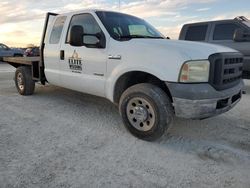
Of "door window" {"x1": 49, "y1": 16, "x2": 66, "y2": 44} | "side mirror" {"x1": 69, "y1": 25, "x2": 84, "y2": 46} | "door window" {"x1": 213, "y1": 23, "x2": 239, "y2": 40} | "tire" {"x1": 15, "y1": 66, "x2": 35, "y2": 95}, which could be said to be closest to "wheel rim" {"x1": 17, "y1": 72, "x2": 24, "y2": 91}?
"tire" {"x1": 15, "y1": 66, "x2": 35, "y2": 95}

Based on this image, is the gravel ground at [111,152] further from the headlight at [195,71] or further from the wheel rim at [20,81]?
the wheel rim at [20,81]

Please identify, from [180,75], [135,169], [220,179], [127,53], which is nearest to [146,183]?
[135,169]

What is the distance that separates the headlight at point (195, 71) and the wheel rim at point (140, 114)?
64 cm

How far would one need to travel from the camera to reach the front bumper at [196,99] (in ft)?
12.0

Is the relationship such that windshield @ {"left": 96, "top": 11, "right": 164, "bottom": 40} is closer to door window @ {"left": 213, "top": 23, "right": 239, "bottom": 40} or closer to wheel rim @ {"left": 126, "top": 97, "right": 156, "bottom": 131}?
wheel rim @ {"left": 126, "top": 97, "right": 156, "bottom": 131}

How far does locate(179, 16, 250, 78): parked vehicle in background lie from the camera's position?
785 centimetres

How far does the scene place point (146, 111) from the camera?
13.3ft

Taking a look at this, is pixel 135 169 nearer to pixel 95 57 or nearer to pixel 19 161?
pixel 19 161

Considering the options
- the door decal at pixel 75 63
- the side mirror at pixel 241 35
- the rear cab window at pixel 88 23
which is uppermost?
the rear cab window at pixel 88 23

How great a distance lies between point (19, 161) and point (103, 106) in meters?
2.91

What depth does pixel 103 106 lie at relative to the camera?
20.1 feet

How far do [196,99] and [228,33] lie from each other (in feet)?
17.3

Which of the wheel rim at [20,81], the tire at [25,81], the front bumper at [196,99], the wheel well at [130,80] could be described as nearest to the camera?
the front bumper at [196,99]

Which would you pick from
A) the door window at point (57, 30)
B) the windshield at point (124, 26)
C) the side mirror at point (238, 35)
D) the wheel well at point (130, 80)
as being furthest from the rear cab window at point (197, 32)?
the wheel well at point (130, 80)
